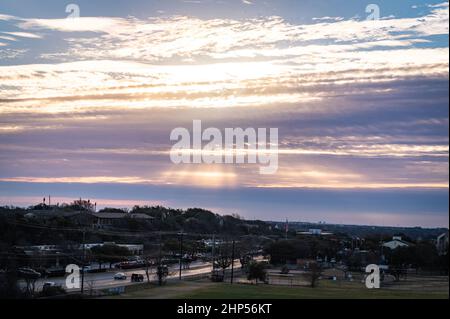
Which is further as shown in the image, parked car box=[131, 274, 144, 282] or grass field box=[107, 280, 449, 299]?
parked car box=[131, 274, 144, 282]

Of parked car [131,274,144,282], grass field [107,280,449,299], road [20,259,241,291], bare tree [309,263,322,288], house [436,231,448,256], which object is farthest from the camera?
house [436,231,448,256]

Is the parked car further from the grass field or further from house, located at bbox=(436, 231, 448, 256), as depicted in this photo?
house, located at bbox=(436, 231, 448, 256)

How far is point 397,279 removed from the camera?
1452 inches

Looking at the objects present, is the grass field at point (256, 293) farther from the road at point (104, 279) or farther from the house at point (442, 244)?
the house at point (442, 244)

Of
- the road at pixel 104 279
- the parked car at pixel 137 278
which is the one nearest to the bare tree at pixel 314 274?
the road at pixel 104 279

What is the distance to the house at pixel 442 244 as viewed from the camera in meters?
42.2

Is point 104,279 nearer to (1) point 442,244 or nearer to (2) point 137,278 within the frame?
(2) point 137,278

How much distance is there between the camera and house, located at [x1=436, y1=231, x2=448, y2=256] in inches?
1663

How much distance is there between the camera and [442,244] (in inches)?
1779

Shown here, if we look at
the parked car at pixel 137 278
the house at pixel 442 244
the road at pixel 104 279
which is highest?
the house at pixel 442 244

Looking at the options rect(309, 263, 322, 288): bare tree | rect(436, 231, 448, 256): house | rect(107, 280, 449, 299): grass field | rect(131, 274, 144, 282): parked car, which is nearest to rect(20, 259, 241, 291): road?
rect(131, 274, 144, 282): parked car

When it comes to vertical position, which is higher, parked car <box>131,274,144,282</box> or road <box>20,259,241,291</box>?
parked car <box>131,274,144,282</box>

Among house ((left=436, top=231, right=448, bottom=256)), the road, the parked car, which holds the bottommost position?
the road

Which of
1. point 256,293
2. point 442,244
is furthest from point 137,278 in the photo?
point 442,244
